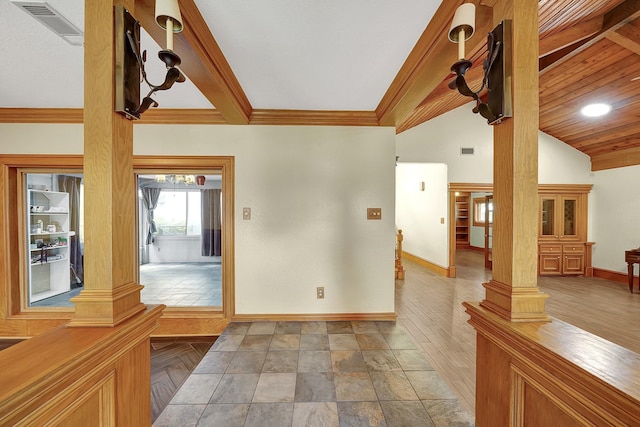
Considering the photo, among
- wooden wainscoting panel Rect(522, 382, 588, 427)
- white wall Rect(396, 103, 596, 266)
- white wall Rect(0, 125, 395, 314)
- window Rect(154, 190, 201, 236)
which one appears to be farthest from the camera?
window Rect(154, 190, 201, 236)

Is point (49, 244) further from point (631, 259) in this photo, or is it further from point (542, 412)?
point (631, 259)

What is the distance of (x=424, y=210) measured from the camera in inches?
251

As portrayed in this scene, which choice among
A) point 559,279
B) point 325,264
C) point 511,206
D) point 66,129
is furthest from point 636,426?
point 559,279

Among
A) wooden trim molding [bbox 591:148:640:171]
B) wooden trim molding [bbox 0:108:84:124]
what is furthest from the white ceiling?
wooden trim molding [bbox 591:148:640:171]

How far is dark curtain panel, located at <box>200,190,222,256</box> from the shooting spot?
4.35m

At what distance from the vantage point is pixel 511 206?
101 cm

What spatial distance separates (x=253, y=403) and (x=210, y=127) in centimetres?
267

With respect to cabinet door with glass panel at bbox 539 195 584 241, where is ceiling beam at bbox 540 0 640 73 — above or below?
above

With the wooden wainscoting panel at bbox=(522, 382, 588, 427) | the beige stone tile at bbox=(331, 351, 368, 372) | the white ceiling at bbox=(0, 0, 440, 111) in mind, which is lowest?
the beige stone tile at bbox=(331, 351, 368, 372)

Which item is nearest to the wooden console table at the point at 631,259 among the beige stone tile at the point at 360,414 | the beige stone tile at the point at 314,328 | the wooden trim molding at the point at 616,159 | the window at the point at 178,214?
the wooden trim molding at the point at 616,159

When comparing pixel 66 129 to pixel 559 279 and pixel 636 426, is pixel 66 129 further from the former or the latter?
pixel 559 279

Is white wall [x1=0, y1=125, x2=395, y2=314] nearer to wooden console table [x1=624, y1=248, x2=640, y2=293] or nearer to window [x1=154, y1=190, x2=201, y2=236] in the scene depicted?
window [x1=154, y1=190, x2=201, y2=236]

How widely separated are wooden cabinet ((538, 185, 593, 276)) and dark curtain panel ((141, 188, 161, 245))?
8859 mm

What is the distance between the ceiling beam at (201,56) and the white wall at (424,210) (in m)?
3.86
